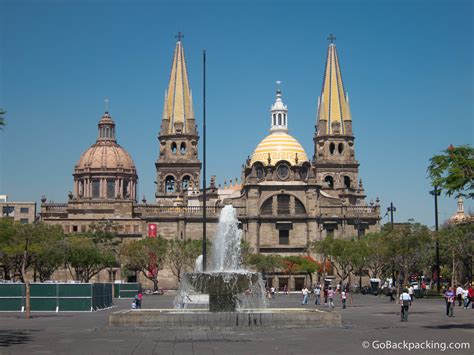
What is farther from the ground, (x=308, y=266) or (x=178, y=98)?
(x=178, y=98)

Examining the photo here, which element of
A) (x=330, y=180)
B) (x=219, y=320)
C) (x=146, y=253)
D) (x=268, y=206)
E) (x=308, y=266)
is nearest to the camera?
(x=219, y=320)

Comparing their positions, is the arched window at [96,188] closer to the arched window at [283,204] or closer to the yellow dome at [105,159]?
the yellow dome at [105,159]

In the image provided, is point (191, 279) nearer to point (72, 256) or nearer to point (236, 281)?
point (236, 281)

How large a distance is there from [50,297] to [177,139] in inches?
2918

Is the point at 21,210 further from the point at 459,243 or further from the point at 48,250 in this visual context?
the point at 459,243

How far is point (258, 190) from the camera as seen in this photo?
110 meters

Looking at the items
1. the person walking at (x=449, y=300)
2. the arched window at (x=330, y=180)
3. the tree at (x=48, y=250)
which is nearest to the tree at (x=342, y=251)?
the arched window at (x=330, y=180)

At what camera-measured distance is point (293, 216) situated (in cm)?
10931

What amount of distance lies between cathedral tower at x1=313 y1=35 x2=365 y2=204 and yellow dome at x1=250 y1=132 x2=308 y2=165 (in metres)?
4.98

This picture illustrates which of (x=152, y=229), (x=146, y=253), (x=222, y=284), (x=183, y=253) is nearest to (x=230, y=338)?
(x=222, y=284)

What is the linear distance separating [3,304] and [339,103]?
79677 millimetres

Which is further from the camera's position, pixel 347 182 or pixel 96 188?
pixel 96 188

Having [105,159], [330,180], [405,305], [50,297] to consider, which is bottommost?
[405,305]

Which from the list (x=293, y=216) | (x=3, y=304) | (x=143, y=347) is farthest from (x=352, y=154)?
(x=143, y=347)
